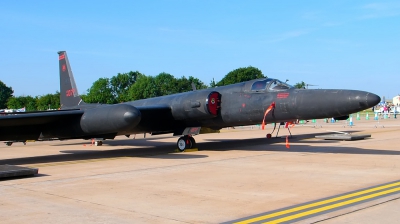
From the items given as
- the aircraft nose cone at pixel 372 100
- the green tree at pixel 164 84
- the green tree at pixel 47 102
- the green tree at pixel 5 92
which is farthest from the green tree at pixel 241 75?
the green tree at pixel 5 92

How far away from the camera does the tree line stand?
99.9 metres

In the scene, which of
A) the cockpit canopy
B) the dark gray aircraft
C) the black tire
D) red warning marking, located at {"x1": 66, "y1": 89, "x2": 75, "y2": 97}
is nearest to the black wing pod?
the dark gray aircraft

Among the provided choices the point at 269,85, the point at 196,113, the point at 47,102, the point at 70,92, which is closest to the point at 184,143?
the point at 196,113

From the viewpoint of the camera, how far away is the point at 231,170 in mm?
10688

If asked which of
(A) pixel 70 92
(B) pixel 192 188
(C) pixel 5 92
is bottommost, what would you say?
(B) pixel 192 188

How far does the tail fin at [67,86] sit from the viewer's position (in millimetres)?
20250

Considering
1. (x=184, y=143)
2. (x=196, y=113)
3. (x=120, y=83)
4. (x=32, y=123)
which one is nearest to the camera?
(x=32, y=123)

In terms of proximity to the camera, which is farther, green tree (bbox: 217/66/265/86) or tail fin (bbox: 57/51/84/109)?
green tree (bbox: 217/66/265/86)

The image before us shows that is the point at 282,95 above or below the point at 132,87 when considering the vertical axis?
below

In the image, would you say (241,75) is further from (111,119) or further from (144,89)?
(111,119)

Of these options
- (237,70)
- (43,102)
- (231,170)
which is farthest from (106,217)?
(43,102)

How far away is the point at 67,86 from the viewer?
20.6 meters

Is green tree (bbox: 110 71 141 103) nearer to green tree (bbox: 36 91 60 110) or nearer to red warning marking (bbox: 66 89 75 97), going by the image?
green tree (bbox: 36 91 60 110)

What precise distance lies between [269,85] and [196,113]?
110 inches
